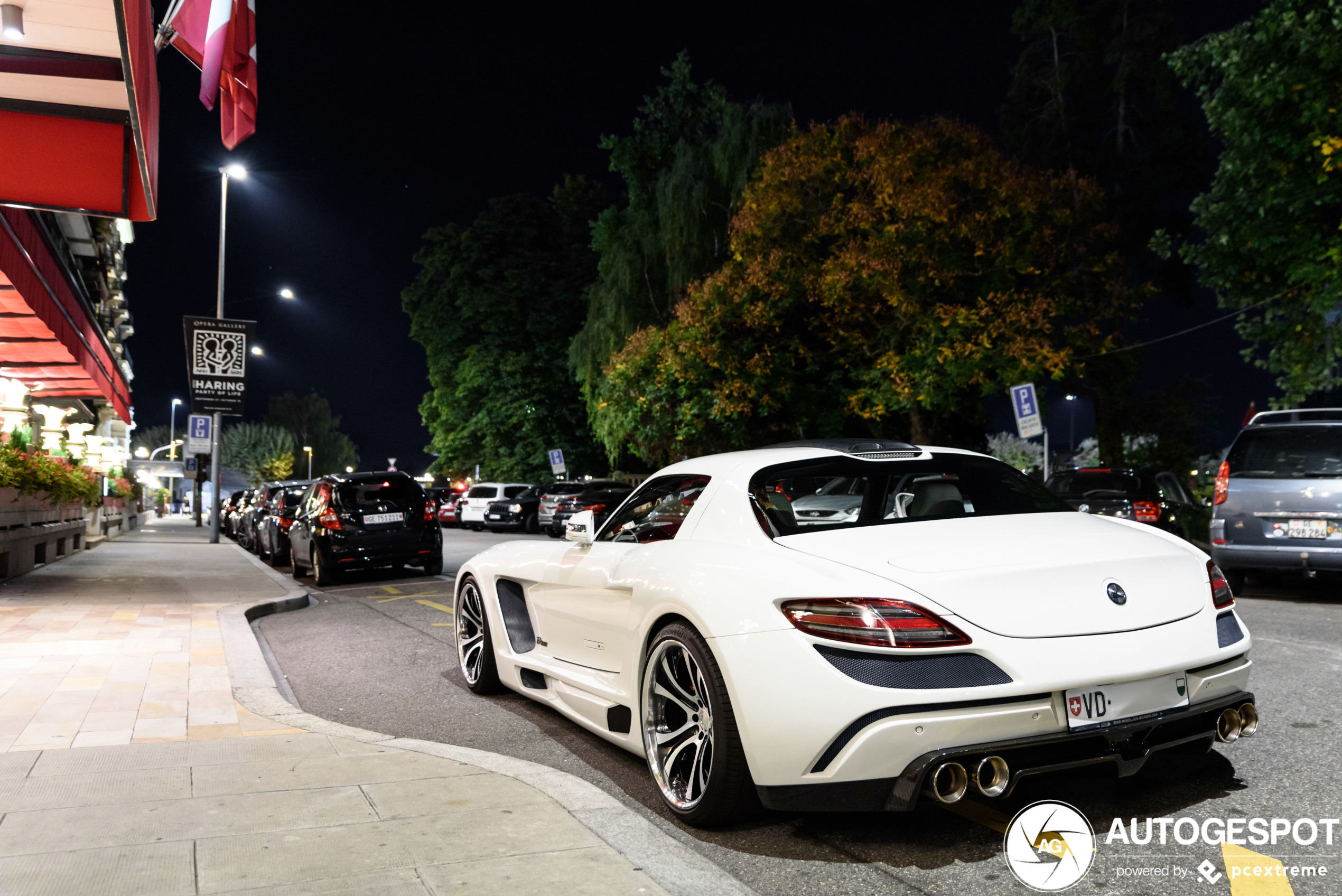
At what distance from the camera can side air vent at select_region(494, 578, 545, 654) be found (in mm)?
5777

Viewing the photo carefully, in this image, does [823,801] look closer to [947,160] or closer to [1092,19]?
[947,160]

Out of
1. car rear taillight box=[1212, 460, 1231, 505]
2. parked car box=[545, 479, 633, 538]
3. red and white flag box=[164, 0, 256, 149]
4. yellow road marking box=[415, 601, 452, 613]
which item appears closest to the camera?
red and white flag box=[164, 0, 256, 149]

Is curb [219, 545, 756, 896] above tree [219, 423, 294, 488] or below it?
below

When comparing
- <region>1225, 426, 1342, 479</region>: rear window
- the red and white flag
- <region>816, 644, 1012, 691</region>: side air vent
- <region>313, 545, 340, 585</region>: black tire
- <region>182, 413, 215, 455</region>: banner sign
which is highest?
the red and white flag

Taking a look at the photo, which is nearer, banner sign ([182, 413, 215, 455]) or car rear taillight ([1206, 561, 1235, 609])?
car rear taillight ([1206, 561, 1235, 609])

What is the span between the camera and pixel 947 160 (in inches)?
923

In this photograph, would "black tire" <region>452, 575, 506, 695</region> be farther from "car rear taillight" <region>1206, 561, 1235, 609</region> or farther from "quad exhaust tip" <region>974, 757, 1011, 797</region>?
"car rear taillight" <region>1206, 561, 1235, 609</region>

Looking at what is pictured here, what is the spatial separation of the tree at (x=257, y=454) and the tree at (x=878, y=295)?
337 ft

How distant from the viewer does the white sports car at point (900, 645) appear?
3.19 metres

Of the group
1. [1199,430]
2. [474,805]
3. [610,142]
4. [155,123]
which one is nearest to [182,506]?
[610,142]

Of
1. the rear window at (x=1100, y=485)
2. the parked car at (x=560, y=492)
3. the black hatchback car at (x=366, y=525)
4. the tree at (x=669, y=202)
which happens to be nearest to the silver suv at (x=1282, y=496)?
the rear window at (x=1100, y=485)

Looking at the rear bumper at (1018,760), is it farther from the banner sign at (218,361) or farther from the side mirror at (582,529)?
the banner sign at (218,361)

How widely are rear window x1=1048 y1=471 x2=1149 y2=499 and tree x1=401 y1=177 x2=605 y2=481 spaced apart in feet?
112

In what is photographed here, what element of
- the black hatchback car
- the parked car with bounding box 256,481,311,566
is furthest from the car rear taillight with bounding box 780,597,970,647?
the parked car with bounding box 256,481,311,566
